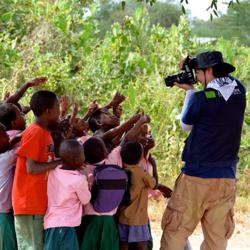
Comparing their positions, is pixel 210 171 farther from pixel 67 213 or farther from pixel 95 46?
pixel 95 46

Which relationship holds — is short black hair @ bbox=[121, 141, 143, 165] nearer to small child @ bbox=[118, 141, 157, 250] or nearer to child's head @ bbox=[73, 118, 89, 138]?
small child @ bbox=[118, 141, 157, 250]

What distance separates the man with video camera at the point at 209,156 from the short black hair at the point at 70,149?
30.7 inches

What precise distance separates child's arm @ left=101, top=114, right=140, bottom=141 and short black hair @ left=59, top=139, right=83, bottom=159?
46 cm

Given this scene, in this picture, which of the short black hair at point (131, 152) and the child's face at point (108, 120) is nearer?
the short black hair at point (131, 152)

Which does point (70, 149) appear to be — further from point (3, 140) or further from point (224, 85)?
point (224, 85)

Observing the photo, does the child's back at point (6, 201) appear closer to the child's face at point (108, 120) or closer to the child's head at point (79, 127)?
the child's head at point (79, 127)

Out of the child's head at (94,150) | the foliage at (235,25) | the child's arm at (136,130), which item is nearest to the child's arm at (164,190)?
the child's arm at (136,130)

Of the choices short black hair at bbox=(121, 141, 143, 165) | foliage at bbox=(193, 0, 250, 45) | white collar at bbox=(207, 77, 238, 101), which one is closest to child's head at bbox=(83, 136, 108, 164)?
short black hair at bbox=(121, 141, 143, 165)

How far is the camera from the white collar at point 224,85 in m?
4.66

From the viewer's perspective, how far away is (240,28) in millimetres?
24016

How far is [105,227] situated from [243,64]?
6.25 meters

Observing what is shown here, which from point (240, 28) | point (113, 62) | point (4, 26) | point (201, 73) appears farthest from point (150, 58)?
point (240, 28)

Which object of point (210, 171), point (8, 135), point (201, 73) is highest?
point (201, 73)

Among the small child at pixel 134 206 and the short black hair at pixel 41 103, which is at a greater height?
the short black hair at pixel 41 103
